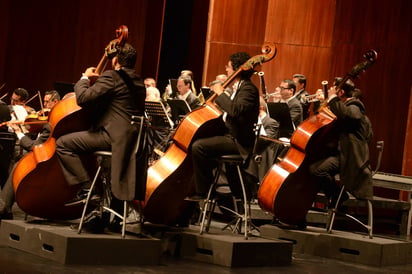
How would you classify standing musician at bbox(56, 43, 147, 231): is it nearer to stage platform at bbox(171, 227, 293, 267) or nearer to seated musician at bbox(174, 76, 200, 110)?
stage platform at bbox(171, 227, 293, 267)

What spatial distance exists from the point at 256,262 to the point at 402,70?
4657mm

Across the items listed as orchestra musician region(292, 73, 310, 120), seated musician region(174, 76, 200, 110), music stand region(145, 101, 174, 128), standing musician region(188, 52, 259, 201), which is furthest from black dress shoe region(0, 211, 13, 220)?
orchestra musician region(292, 73, 310, 120)

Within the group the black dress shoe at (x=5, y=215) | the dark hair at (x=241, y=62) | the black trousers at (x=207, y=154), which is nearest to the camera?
the black trousers at (x=207, y=154)

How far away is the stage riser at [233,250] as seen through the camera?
5074mm

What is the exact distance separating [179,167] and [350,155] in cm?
144

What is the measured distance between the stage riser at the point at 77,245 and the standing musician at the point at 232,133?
62 cm

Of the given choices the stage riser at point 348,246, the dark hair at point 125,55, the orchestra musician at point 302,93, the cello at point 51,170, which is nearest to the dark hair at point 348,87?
the stage riser at point 348,246

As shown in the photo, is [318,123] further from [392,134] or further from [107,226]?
[392,134]

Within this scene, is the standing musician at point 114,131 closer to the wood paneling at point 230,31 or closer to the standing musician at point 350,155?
the standing musician at point 350,155

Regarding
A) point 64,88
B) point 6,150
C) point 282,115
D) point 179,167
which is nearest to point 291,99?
point 282,115

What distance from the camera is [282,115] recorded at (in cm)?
763

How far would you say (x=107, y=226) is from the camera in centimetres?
502

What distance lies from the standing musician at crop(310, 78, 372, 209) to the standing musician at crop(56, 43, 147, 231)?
171cm

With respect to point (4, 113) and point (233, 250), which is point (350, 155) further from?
point (4, 113)
